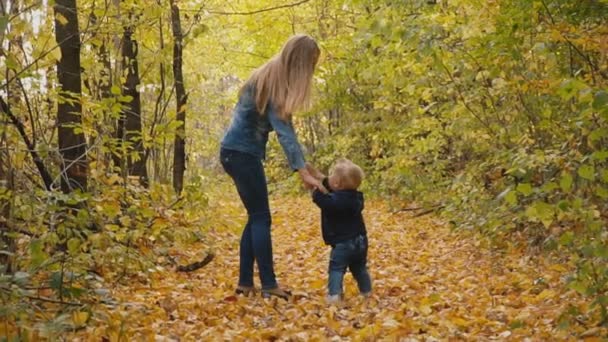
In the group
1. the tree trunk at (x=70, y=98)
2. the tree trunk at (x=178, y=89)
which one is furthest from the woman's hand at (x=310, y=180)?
the tree trunk at (x=178, y=89)

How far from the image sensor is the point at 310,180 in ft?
16.2

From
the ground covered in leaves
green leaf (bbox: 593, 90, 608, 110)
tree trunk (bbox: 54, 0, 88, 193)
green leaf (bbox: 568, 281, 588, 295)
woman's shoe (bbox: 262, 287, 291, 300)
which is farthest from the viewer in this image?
woman's shoe (bbox: 262, 287, 291, 300)

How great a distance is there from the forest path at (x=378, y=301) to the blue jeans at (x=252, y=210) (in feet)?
0.77

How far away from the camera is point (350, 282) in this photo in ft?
19.9

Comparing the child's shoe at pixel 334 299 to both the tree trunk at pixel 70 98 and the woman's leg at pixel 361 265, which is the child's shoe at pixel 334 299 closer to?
the woman's leg at pixel 361 265

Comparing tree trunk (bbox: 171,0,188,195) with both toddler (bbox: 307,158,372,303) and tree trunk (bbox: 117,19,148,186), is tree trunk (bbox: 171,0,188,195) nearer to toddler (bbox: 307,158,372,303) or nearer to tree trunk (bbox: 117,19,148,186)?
tree trunk (bbox: 117,19,148,186)

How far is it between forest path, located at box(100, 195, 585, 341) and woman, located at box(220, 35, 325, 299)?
50 centimetres

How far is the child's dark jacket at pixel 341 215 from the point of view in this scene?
5113mm

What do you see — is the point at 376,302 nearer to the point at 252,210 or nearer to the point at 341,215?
the point at 341,215

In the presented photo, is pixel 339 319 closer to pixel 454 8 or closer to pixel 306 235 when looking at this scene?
pixel 454 8

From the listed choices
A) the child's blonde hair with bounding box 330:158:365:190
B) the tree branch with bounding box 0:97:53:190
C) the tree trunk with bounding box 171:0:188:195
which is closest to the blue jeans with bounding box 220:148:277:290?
the child's blonde hair with bounding box 330:158:365:190

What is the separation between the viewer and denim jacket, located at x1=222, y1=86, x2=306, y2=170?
488 cm

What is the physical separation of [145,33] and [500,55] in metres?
3.08

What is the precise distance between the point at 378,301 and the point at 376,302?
0.17ft
